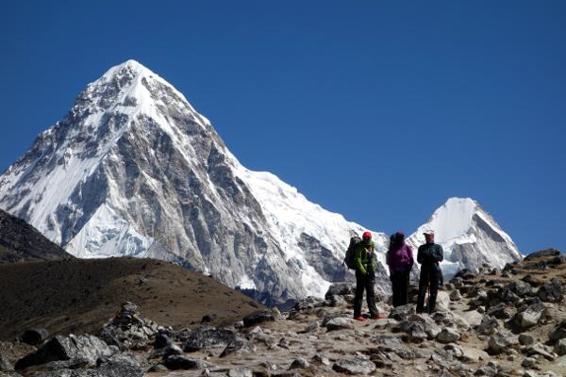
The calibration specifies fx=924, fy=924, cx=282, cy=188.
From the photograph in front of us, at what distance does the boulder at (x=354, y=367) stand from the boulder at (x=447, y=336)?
4.11 metres

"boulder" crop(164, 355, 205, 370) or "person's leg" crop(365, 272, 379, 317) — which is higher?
"person's leg" crop(365, 272, 379, 317)

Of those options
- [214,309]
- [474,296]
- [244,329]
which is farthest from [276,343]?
[214,309]

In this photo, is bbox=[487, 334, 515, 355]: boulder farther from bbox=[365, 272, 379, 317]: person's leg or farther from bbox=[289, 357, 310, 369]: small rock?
bbox=[289, 357, 310, 369]: small rock

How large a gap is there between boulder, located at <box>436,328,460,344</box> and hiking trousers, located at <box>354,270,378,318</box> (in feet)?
12.3

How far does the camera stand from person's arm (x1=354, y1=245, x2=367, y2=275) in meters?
27.1

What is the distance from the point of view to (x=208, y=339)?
22.3m

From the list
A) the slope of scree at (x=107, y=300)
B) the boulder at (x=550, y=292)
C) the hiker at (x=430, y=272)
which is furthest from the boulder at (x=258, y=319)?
the slope of scree at (x=107, y=300)

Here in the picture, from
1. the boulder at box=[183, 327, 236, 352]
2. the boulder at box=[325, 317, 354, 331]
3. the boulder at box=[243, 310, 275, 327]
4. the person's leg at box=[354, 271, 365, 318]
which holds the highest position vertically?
the person's leg at box=[354, 271, 365, 318]

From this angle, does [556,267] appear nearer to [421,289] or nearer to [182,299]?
[421,289]

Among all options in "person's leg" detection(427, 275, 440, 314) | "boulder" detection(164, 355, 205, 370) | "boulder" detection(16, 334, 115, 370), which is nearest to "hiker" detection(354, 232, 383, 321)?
"person's leg" detection(427, 275, 440, 314)

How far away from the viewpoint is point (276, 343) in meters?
22.1

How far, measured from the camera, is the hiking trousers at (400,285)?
2914cm

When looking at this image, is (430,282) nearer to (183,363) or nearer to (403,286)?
(403,286)

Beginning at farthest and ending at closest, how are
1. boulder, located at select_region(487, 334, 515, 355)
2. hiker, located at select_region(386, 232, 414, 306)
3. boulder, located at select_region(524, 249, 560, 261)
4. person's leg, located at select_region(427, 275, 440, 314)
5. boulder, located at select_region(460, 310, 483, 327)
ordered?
boulder, located at select_region(524, 249, 560, 261)
hiker, located at select_region(386, 232, 414, 306)
person's leg, located at select_region(427, 275, 440, 314)
boulder, located at select_region(460, 310, 483, 327)
boulder, located at select_region(487, 334, 515, 355)
